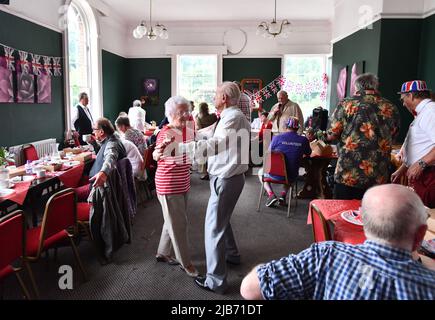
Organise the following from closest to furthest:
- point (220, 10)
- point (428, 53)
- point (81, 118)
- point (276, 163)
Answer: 1. point (276, 163)
2. point (428, 53)
3. point (81, 118)
4. point (220, 10)

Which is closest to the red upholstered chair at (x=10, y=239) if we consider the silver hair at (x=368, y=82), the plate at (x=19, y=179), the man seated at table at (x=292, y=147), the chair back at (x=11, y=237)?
the chair back at (x=11, y=237)

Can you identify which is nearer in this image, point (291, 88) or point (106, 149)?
point (106, 149)

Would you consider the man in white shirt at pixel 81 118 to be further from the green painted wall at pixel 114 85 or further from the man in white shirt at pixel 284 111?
the man in white shirt at pixel 284 111

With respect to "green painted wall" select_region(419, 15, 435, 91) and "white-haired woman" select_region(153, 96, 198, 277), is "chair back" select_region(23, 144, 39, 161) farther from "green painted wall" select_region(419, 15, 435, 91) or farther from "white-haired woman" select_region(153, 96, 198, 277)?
"green painted wall" select_region(419, 15, 435, 91)

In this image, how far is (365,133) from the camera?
2.53 m

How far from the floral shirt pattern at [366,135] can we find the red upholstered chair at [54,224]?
202cm

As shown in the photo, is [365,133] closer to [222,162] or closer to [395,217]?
[222,162]

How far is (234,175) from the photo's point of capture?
238cm

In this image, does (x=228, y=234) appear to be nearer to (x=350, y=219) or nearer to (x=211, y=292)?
(x=211, y=292)

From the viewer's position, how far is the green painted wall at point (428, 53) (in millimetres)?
4652

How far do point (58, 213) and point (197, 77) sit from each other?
27.0 ft

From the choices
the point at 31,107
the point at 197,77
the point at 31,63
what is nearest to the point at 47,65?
the point at 31,63

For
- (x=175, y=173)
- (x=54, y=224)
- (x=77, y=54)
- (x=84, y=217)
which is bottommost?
(x=84, y=217)
